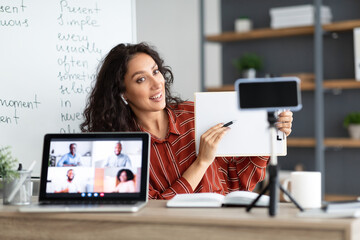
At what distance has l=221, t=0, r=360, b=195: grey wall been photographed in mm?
3906

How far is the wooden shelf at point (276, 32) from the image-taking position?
146 inches

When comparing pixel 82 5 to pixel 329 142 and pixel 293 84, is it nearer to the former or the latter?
A: pixel 293 84

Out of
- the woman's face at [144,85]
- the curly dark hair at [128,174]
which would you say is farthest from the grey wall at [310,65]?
the curly dark hair at [128,174]

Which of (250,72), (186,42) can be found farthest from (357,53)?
(186,42)

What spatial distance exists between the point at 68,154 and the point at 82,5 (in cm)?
100

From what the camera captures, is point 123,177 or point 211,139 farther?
point 211,139

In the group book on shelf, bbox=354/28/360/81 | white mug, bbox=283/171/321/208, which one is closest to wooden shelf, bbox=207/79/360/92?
book on shelf, bbox=354/28/360/81

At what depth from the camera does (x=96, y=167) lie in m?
1.63

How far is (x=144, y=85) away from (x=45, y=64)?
0.49 meters

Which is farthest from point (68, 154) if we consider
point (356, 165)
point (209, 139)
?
point (356, 165)

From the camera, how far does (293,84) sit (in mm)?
1390

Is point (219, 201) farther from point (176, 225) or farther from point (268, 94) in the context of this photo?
point (268, 94)

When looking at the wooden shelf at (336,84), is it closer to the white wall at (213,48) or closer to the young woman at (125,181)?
the white wall at (213,48)

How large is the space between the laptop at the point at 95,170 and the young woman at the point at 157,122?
0.43 metres
